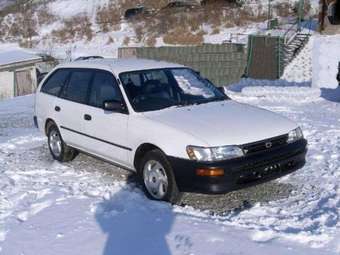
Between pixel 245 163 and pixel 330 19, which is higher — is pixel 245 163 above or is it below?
below

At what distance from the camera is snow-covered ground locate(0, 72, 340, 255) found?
160 inches

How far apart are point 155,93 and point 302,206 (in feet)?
7.21

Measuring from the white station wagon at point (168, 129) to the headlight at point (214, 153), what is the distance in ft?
0.03

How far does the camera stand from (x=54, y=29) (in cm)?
4422

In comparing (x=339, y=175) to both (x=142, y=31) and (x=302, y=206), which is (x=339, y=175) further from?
(x=142, y=31)

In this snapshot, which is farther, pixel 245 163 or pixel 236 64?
pixel 236 64

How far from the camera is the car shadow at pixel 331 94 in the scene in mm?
12164

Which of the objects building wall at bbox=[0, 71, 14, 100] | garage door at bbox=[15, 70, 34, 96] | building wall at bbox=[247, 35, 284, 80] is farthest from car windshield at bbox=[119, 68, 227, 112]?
garage door at bbox=[15, 70, 34, 96]

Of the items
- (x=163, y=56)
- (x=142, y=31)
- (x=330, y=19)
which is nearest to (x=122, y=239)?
(x=163, y=56)

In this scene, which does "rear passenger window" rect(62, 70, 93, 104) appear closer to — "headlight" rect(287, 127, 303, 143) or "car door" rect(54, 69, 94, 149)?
"car door" rect(54, 69, 94, 149)

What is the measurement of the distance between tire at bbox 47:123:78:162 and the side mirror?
1.67 metres

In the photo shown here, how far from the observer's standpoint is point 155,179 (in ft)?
16.8

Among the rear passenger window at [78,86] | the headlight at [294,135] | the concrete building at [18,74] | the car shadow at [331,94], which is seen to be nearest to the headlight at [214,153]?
the headlight at [294,135]

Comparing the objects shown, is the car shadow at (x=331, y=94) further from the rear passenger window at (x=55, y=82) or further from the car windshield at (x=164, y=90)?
the rear passenger window at (x=55, y=82)
